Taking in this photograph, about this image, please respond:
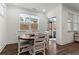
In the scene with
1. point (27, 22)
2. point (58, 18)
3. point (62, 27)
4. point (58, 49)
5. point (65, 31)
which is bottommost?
point (58, 49)

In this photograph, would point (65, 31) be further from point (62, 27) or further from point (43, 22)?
point (43, 22)

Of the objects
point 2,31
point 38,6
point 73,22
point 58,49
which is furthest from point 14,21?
point 73,22

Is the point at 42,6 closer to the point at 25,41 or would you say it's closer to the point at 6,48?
the point at 25,41

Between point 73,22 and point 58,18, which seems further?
point 58,18

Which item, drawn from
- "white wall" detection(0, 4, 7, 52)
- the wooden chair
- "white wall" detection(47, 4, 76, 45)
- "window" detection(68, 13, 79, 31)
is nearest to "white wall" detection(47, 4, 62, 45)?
"white wall" detection(47, 4, 76, 45)

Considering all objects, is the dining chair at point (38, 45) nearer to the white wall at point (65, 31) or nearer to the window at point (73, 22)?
the white wall at point (65, 31)

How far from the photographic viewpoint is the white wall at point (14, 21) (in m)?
1.99

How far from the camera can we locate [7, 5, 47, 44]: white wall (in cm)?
199

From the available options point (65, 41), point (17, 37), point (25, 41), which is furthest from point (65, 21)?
point (17, 37)

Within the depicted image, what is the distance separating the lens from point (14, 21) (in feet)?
6.71

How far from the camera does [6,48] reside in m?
2.12

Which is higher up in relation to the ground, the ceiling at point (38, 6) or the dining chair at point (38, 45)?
the ceiling at point (38, 6)

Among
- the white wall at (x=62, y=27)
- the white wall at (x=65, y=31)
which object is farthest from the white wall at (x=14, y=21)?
the white wall at (x=65, y=31)

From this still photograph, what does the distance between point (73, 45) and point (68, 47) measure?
0.22 m
